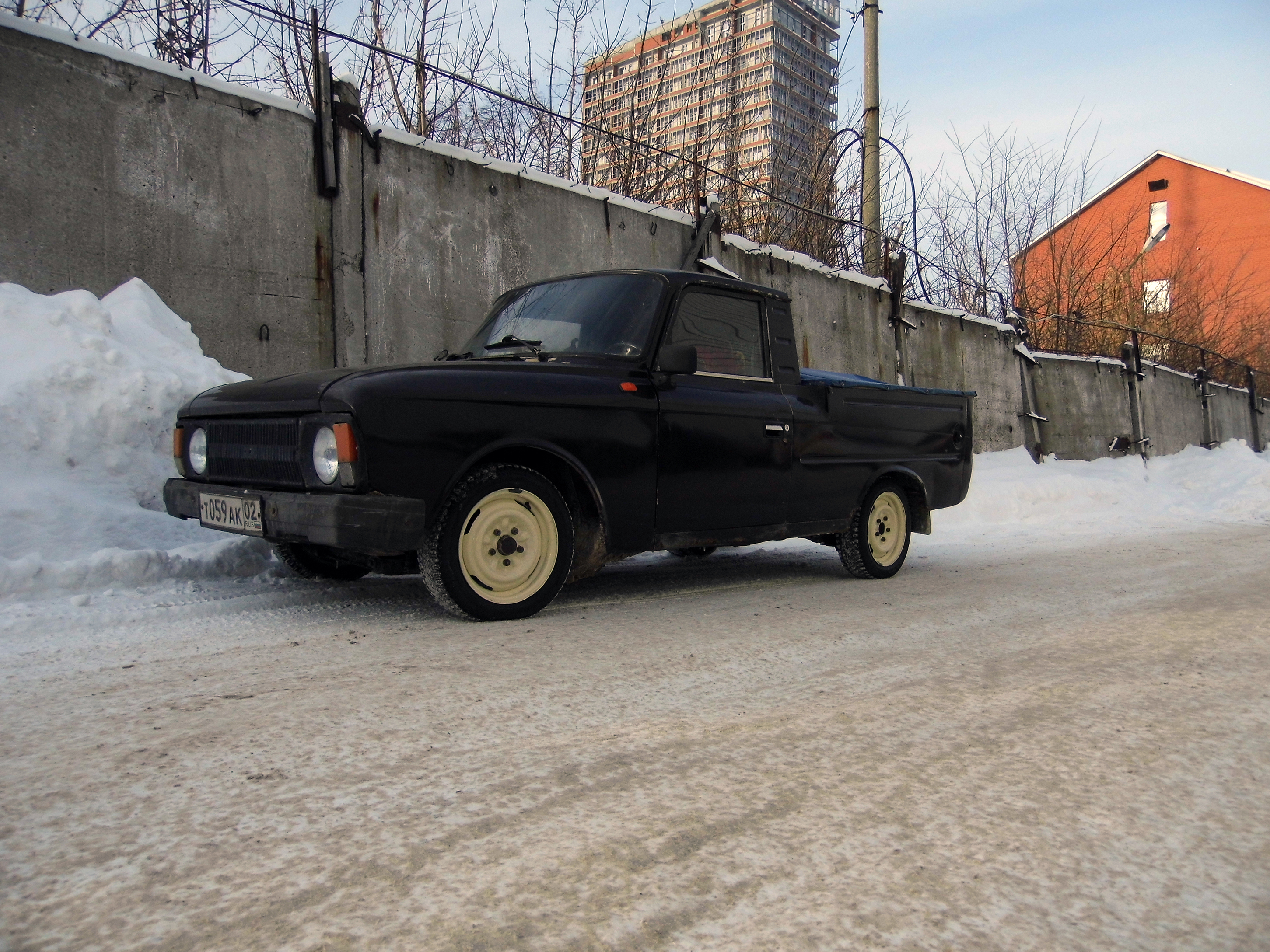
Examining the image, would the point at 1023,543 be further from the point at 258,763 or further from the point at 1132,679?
the point at 258,763

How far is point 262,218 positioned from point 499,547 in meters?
3.95

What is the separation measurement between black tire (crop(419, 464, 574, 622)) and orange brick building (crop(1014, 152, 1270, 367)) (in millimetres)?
25437

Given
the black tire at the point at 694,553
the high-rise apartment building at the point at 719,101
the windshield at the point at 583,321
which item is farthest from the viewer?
the high-rise apartment building at the point at 719,101

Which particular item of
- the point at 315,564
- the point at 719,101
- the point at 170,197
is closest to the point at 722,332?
the point at 315,564

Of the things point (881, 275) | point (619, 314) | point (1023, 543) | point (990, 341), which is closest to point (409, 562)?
point (619, 314)

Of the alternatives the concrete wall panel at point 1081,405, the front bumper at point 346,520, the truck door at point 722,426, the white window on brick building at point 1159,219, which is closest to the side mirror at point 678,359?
the truck door at point 722,426

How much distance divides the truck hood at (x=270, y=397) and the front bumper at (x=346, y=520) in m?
0.37

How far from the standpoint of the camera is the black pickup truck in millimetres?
3725

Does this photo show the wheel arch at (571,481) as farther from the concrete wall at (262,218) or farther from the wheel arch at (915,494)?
the concrete wall at (262,218)

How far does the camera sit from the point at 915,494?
631cm

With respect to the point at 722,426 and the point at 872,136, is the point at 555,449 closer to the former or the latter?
the point at 722,426

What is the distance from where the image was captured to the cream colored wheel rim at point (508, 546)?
13.2ft

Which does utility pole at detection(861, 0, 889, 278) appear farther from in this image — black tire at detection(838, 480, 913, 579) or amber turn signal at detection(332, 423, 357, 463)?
amber turn signal at detection(332, 423, 357, 463)

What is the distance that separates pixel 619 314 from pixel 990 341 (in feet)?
39.0
